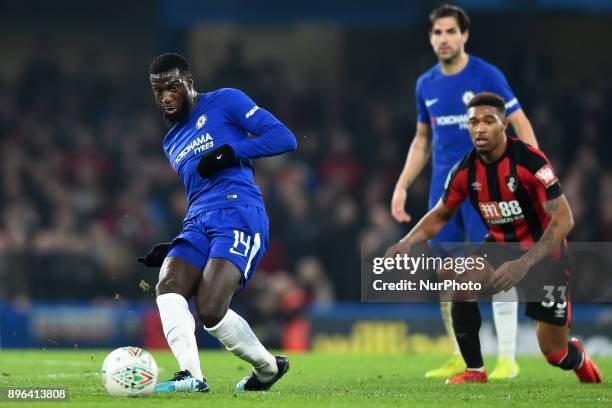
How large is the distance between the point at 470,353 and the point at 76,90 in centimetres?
1270

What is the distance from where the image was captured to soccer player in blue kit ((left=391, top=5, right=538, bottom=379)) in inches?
332

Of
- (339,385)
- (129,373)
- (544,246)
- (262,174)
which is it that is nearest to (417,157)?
(339,385)

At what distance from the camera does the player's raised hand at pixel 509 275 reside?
6426 mm

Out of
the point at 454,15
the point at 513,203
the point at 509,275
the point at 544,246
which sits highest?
the point at 454,15

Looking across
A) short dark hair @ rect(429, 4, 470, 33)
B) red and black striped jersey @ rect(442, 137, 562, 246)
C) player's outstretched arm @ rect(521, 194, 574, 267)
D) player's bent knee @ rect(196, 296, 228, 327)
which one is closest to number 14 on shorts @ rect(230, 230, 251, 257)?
player's bent knee @ rect(196, 296, 228, 327)

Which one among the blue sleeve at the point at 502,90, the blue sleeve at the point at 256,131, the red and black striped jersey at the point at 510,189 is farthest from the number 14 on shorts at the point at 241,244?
the blue sleeve at the point at 502,90

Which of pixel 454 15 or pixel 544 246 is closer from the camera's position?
pixel 544 246

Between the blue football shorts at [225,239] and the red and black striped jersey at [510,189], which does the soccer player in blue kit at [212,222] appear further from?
the red and black striped jersey at [510,189]

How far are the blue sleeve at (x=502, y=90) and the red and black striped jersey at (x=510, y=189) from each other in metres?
0.97

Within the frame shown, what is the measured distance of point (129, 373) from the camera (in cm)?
622

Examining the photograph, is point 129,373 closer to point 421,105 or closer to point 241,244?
point 241,244

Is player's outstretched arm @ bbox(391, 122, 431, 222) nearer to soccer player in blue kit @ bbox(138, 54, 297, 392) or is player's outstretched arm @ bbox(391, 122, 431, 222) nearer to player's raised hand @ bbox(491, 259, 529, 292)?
soccer player in blue kit @ bbox(138, 54, 297, 392)

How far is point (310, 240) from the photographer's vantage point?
1495 cm

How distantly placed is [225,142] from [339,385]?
5.91 ft
